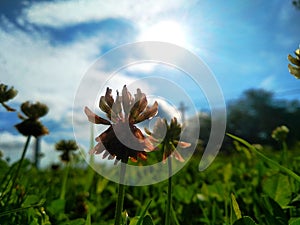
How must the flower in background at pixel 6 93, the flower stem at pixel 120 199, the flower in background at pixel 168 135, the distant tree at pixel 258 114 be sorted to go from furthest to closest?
the distant tree at pixel 258 114
the flower in background at pixel 6 93
the flower in background at pixel 168 135
the flower stem at pixel 120 199

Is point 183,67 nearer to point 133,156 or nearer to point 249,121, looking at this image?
point 133,156

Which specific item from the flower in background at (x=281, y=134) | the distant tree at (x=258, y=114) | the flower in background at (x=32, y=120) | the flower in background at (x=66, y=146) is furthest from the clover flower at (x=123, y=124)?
the distant tree at (x=258, y=114)

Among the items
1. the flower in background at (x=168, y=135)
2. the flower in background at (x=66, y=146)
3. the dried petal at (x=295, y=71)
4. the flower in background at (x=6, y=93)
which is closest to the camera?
the dried petal at (x=295, y=71)

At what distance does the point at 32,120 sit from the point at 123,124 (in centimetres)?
74

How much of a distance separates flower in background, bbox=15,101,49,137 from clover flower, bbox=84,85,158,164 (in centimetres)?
68

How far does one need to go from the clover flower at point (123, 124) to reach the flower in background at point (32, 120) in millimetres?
675

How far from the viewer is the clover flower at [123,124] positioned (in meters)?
0.82

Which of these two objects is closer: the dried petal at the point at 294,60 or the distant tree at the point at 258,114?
the dried petal at the point at 294,60

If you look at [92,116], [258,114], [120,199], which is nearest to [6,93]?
[92,116]

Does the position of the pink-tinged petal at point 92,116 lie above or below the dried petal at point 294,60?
below

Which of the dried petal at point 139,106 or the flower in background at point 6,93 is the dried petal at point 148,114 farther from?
the flower in background at point 6,93

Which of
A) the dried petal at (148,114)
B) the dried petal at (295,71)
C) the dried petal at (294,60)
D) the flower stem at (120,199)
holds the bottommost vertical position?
the flower stem at (120,199)

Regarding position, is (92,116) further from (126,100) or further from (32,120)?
(32,120)

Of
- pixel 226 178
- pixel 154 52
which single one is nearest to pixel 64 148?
pixel 226 178
